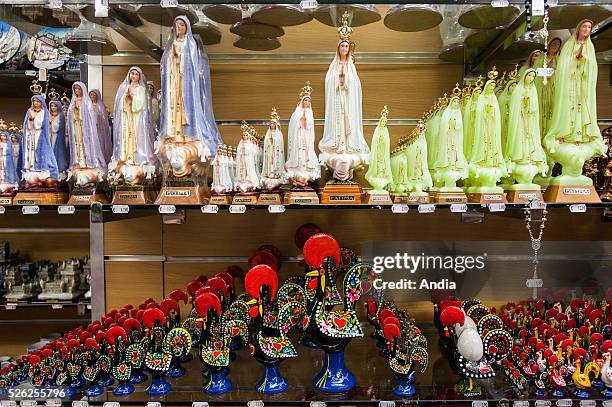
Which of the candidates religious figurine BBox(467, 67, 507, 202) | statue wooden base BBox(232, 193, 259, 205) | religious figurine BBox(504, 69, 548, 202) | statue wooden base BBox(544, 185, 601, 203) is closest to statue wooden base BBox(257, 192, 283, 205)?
statue wooden base BBox(232, 193, 259, 205)

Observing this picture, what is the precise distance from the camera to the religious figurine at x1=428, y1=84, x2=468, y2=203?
1.61 meters

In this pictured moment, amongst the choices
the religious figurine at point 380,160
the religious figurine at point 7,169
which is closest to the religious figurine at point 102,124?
the religious figurine at point 7,169

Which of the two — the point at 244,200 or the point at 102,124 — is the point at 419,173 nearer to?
the point at 244,200

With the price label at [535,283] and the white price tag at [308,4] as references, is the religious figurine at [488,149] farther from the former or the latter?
the white price tag at [308,4]

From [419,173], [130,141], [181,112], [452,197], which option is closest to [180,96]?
[181,112]

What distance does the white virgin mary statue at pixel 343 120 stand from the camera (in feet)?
5.12

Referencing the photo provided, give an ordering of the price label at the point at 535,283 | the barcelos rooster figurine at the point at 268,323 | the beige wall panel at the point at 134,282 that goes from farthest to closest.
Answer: the beige wall panel at the point at 134,282, the price label at the point at 535,283, the barcelos rooster figurine at the point at 268,323

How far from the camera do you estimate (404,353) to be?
5.04ft

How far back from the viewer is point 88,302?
87.1 inches

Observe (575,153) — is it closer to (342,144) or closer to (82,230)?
(342,144)

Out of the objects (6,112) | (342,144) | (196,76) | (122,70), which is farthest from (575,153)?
(6,112)

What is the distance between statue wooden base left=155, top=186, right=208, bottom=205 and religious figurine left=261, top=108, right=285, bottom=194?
245 mm

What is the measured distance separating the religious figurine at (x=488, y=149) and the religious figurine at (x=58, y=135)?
1.43 m

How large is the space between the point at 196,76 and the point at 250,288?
72cm
